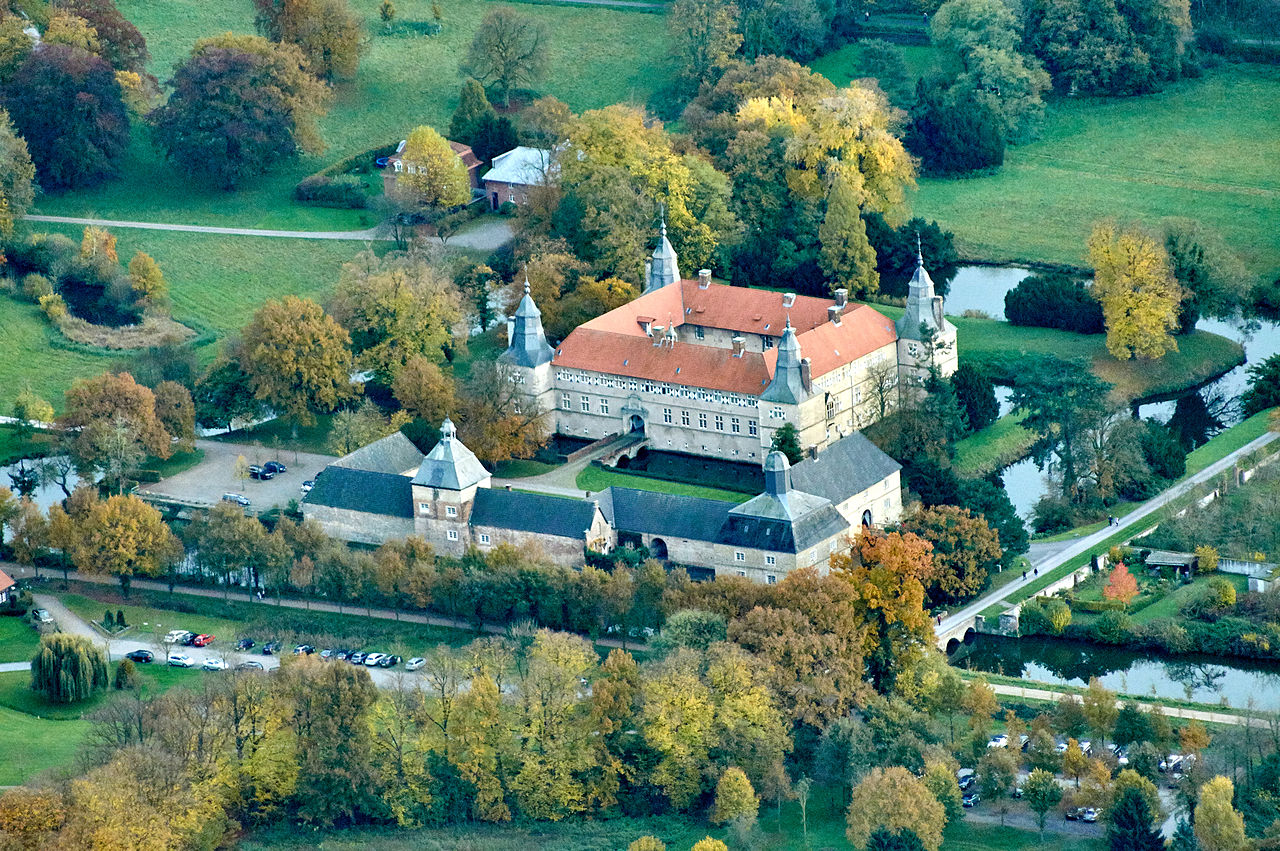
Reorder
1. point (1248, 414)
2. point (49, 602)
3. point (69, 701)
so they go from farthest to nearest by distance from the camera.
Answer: point (1248, 414) → point (49, 602) → point (69, 701)

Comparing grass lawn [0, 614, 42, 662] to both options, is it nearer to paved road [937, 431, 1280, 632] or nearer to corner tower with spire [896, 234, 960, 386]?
paved road [937, 431, 1280, 632]

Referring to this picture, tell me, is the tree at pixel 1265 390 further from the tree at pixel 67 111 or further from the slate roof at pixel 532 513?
the tree at pixel 67 111

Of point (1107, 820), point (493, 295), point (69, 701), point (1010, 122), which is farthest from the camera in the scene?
point (1010, 122)

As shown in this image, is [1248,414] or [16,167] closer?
[1248,414]

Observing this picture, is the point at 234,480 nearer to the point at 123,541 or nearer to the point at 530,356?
the point at 123,541

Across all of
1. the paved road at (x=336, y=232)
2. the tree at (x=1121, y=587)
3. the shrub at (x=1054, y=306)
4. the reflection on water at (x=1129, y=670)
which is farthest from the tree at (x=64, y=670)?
the shrub at (x=1054, y=306)

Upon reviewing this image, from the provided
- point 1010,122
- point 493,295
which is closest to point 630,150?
point 493,295

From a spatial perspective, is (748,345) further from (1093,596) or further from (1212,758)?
(1212,758)
